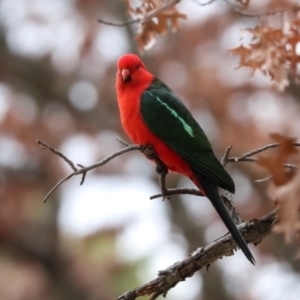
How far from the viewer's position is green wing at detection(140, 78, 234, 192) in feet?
10.8

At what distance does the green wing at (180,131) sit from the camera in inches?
130

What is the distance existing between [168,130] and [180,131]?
0.08m

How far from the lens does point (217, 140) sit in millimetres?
8273

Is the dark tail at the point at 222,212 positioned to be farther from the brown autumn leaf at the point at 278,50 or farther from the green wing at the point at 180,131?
the brown autumn leaf at the point at 278,50

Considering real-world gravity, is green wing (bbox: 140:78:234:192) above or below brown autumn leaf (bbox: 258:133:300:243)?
above

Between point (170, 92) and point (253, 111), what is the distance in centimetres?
448

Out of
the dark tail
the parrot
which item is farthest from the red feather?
the dark tail

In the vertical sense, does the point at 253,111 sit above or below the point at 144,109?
above

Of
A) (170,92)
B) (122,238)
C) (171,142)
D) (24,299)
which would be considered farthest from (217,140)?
(171,142)

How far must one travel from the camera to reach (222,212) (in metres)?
3.03

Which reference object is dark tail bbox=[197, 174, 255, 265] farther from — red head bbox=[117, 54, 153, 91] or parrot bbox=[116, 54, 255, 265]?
red head bbox=[117, 54, 153, 91]

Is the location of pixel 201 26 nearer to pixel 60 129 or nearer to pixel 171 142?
pixel 60 129

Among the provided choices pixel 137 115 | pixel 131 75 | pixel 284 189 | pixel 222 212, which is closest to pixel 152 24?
pixel 137 115

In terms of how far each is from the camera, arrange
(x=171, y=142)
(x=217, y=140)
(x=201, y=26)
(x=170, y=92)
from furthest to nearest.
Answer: (x=201, y=26) → (x=217, y=140) → (x=170, y=92) → (x=171, y=142)
